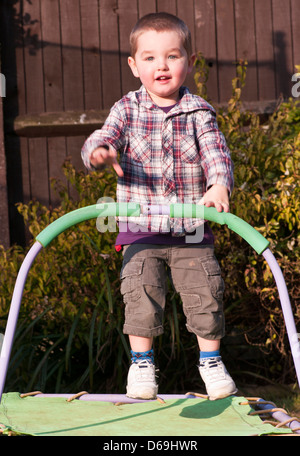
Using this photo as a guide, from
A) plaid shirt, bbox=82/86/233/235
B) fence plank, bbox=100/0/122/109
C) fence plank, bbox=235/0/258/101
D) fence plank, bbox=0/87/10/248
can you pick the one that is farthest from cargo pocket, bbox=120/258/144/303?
fence plank, bbox=235/0/258/101

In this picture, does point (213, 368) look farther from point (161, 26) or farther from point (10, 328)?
point (161, 26)

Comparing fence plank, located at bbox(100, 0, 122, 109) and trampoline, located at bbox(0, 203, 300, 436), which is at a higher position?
fence plank, located at bbox(100, 0, 122, 109)

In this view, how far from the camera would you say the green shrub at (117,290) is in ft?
10.5

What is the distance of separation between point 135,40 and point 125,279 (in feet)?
2.77

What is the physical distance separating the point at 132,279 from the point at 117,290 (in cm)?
97

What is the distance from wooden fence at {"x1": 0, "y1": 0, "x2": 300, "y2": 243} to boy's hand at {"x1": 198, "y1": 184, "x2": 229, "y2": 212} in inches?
95.3

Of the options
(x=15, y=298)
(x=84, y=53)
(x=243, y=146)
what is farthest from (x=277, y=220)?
(x=84, y=53)

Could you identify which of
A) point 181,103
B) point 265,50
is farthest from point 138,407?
point 265,50

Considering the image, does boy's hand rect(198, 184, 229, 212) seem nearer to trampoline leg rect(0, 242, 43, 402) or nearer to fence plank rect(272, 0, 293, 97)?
trampoline leg rect(0, 242, 43, 402)

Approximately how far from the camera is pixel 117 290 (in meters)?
3.27

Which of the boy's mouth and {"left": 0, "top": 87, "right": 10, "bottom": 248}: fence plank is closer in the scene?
the boy's mouth

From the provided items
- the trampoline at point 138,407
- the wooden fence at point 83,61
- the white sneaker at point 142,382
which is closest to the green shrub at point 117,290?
the trampoline at point 138,407

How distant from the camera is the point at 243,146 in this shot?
3.45 meters

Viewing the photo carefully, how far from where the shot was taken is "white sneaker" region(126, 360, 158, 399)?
2123mm
